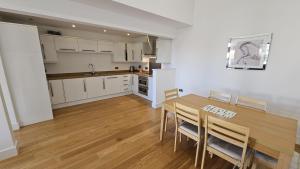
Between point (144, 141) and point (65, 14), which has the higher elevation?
point (65, 14)

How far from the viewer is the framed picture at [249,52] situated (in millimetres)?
2443

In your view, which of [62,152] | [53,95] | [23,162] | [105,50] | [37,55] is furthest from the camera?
[105,50]

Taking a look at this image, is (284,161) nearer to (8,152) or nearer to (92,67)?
(8,152)

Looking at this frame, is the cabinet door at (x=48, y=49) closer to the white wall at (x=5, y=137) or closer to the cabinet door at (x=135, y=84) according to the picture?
the white wall at (x=5, y=137)

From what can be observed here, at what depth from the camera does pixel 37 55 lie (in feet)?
8.66

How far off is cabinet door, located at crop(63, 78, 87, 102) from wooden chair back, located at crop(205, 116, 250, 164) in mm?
3648

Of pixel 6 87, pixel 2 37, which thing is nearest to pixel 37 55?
pixel 2 37

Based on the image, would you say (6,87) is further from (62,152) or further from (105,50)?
(105,50)

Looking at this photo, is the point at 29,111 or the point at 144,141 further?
the point at 29,111

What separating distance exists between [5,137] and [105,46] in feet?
11.3

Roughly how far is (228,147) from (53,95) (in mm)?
4053

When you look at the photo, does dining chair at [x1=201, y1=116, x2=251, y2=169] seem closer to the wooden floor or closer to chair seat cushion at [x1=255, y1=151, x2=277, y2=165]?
chair seat cushion at [x1=255, y1=151, x2=277, y2=165]

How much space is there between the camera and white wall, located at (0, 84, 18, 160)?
1823 millimetres

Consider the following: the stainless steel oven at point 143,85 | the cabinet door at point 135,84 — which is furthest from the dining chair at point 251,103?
the cabinet door at point 135,84
